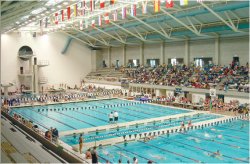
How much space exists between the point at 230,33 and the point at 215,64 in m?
3.80

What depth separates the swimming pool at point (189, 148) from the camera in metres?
12.4

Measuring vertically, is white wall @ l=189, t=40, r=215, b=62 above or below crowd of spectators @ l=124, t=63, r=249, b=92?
above

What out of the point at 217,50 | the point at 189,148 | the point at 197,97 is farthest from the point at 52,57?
the point at 189,148

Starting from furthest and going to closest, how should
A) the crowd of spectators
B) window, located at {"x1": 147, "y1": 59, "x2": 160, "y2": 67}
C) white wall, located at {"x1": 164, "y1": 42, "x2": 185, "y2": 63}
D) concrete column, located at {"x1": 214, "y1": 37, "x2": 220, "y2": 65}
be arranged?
window, located at {"x1": 147, "y1": 59, "x2": 160, "y2": 67} < white wall, located at {"x1": 164, "y1": 42, "x2": 185, "y2": 63} < concrete column, located at {"x1": 214, "y1": 37, "x2": 220, "y2": 65} < the crowd of spectators

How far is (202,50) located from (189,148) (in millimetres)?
19843

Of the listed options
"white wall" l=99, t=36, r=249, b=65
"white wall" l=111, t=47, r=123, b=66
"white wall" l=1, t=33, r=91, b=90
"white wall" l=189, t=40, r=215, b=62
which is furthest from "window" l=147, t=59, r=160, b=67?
"white wall" l=1, t=33, r=91, b=90

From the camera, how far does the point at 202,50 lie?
31719 mm

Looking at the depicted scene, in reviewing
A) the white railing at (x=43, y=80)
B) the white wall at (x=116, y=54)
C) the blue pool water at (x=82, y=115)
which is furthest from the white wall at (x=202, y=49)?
the white railing at (x=43, y=80)

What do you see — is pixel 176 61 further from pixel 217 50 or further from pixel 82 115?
pixel 82 115

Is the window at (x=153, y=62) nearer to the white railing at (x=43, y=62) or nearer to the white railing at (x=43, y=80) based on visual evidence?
the white railing at (x=43, y=62)

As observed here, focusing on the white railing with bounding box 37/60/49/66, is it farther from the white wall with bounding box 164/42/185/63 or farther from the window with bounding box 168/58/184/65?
the window with bounding box 168/58/184/65

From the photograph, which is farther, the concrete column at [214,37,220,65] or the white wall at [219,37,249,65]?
the concrete column at [214,37,220,65]

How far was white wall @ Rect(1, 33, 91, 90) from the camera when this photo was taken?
133 ft

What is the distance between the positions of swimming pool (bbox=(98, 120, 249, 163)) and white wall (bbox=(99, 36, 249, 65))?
41.9 ft
